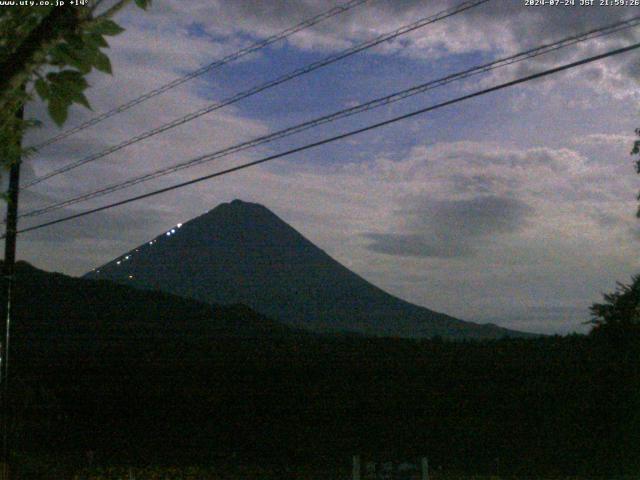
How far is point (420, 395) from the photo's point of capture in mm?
19906

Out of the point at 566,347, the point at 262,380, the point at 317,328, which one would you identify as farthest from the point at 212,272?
the point at 566,347

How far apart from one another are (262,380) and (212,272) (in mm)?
41401

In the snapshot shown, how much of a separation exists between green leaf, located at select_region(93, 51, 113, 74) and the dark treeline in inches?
655

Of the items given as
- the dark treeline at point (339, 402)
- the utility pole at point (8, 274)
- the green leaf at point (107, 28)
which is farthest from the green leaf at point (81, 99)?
the dark treeline at point (339, 402)

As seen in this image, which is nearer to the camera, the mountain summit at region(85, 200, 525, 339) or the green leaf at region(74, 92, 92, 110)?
the green leaf at region(74, 92, 92, 110)

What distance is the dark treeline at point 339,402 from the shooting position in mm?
18234

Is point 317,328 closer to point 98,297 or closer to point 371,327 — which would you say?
point 371,327

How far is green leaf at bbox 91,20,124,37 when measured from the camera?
246 centimetres

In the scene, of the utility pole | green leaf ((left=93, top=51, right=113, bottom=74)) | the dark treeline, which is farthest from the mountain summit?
green leaf ((left=93, top=51, right=113, bottom=74))

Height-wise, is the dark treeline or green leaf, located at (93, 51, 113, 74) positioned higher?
green leaf, located at (93, 51, 113, 74)

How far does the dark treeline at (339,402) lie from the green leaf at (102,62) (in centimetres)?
1663

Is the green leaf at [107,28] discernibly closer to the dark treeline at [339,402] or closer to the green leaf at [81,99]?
the green leaf at [81,99]

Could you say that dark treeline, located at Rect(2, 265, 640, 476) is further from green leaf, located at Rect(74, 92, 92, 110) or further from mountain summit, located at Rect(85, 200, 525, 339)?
mountain summit, located at Rect(85, 200, 525, 339)

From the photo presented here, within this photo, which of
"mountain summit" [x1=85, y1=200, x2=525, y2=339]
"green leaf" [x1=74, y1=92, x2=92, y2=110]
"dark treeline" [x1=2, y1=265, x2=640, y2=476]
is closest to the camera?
"green leaf" [x1=74, y1=92, x2=92, y2=110]
